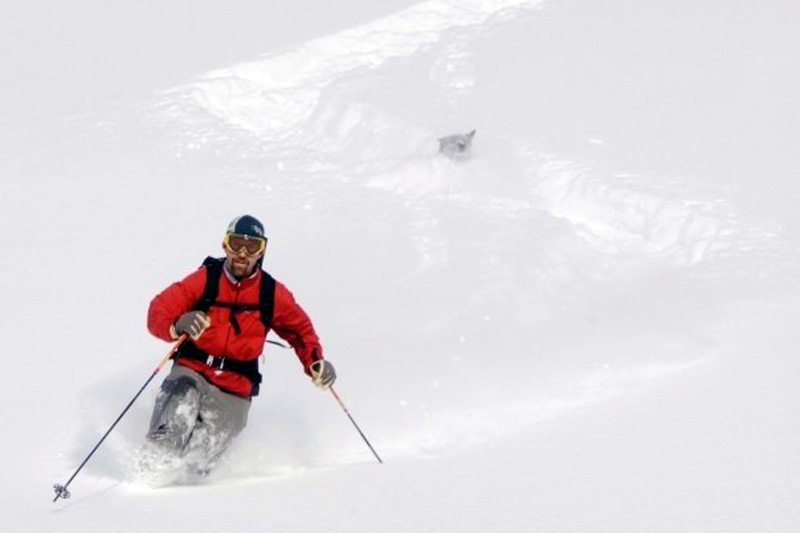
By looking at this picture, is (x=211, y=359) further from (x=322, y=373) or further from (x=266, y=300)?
(x=322, y=373)

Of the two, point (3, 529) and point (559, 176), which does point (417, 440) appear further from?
point (559, 176)

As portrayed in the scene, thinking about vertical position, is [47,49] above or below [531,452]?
above

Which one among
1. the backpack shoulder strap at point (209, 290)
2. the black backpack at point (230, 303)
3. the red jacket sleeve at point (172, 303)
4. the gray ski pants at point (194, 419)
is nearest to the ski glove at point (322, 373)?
the black backpack at point (230, 303)

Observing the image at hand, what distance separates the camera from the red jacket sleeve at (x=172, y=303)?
6570mm

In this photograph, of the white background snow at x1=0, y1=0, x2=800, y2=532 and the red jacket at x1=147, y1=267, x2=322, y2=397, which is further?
the red jacket at x1=147, y1=267, x2=322, y2=397

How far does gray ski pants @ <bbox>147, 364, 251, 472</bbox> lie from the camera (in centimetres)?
649

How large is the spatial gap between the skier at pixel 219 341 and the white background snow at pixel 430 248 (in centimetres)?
45

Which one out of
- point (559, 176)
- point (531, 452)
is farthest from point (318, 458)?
point (559, 176)

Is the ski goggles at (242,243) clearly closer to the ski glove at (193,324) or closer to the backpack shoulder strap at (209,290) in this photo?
the backpack shoulder strap at (209,290)

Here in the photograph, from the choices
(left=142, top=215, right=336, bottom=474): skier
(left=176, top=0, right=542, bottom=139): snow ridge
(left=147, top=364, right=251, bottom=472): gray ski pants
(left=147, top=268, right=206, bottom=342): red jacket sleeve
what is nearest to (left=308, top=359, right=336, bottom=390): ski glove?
(left=142, top=215, right=336, bottom=474): skier

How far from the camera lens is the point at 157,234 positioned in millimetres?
9859

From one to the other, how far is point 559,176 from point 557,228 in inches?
43.8

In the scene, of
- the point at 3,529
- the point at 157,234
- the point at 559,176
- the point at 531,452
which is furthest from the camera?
the point at 559,176

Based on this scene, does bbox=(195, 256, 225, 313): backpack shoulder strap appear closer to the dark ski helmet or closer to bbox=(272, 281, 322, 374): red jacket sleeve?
the dark ski helmet
